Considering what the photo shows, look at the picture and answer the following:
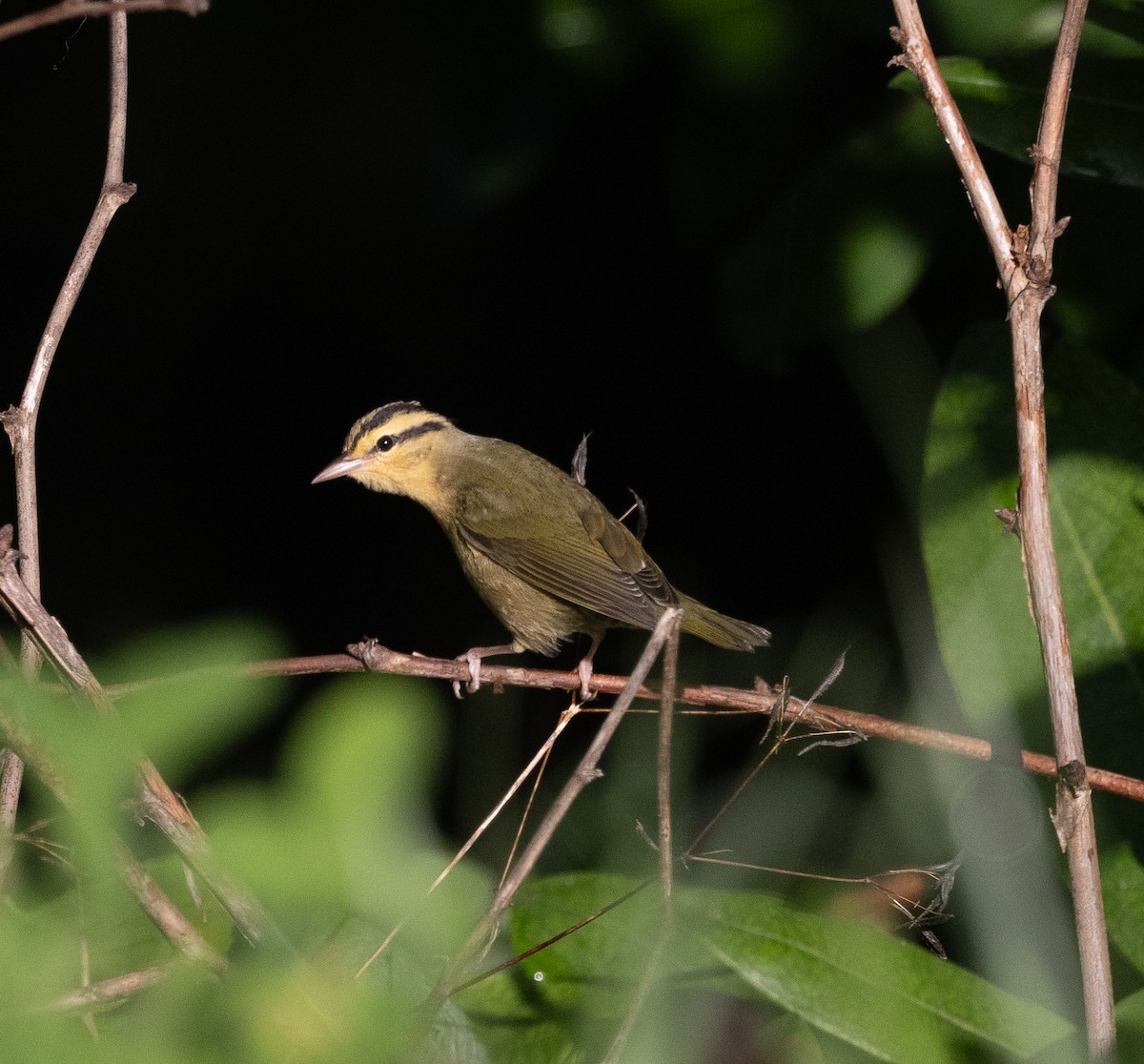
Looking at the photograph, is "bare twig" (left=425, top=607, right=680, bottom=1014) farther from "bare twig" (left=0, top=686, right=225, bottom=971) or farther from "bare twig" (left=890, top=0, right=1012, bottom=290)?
"bare twig" (left=890, top=0, right=1012, bottom=290)

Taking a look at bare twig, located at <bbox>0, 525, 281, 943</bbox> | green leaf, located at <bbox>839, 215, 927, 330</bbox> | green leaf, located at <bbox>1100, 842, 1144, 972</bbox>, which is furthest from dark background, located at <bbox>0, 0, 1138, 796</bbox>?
bare twig, located at <bbox>0, 525, 281, 943</bbox>

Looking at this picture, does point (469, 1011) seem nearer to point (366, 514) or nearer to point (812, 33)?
point (812, 33)

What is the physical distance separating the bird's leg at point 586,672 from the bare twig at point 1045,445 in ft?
2.26

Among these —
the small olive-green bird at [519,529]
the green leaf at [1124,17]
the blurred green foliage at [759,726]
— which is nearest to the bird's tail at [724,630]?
the small olive-green bird at [519,529]

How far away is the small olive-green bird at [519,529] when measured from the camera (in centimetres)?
311

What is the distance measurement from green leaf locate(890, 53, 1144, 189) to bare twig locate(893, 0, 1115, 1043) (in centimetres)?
73

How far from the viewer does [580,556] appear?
3.24 m

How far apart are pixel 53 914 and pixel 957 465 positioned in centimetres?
177

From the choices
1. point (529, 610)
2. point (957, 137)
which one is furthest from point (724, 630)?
point (957, 137)

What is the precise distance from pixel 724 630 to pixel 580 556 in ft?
1.76

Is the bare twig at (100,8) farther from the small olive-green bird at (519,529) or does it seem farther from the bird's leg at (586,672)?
the small olive-green bird at (519,529)

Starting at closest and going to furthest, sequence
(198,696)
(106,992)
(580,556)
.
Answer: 1. (198,696)
2. (106,992)
3. (580,556)

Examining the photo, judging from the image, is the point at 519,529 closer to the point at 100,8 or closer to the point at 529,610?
the point at 529,610

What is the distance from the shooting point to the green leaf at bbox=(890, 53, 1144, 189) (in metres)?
2.35
